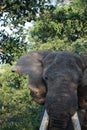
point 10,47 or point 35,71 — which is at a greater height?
point 35,71

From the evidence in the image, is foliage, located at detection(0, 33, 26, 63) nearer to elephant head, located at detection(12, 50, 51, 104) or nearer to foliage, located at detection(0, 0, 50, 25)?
foliage, located at detection(0, 0, 50, 25)

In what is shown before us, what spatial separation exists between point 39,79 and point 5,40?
502cm

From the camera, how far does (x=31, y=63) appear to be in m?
4.84

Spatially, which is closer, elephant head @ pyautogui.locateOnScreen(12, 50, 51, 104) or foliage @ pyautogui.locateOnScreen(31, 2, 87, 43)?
elephant head @ pyautogui.locateOnScreen(12, 50, 51, 104)

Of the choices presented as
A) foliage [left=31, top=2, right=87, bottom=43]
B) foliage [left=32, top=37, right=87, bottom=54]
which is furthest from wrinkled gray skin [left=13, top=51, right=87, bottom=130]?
foliage [left=32, top=37, right=87, bottom=54]

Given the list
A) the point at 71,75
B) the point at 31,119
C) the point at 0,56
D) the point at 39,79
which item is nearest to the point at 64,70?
the point at 71,75

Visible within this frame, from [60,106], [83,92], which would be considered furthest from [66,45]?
[60,106]

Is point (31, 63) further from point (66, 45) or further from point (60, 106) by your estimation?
point (66, 45)

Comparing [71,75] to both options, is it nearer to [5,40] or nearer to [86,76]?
[86,76]

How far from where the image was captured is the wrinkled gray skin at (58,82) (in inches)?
150

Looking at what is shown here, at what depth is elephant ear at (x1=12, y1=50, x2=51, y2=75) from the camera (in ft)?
15.4

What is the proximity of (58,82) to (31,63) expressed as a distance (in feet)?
2.79

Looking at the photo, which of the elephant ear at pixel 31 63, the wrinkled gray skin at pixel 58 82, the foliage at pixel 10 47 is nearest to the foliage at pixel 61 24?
the foliage at pixel 10 47

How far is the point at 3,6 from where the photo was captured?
9.25 meters
